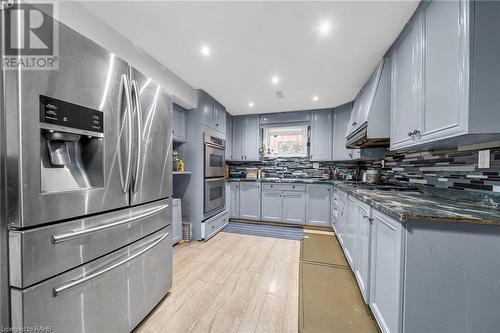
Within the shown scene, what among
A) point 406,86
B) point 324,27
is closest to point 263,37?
point 324,27

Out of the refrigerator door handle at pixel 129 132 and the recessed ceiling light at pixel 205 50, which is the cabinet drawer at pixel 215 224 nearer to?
the refrigerator door handle at pixel 129 132

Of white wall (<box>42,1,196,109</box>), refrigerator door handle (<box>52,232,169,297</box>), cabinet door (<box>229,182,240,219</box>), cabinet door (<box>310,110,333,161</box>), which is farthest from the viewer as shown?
cabinet door (<box>229,182,240,219</box>)

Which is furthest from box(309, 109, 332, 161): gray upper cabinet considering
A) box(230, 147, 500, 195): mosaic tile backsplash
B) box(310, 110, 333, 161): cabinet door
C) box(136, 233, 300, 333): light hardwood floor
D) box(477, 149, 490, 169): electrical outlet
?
box(477, 149, 490, 169): electrical outlet

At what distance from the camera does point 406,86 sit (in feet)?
5.13

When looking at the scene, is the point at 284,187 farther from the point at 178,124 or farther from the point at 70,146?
the point at 70,146

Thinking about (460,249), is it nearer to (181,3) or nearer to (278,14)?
(278,14)

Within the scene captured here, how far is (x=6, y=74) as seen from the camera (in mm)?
763

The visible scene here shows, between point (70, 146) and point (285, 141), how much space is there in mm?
3746

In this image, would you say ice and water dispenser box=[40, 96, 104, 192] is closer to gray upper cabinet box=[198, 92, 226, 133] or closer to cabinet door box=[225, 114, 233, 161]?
gray upper cabinet box=[198, 92, 226, 133]

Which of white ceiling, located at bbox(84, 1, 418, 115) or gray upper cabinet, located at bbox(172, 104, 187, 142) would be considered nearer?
white ceiling, located at bbox(84, 1, 418, 115)

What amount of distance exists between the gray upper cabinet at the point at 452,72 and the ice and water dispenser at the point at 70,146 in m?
1.99

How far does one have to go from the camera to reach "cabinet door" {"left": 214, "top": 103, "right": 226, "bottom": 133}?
332cm

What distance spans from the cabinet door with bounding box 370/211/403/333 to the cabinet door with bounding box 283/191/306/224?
86.3 inches

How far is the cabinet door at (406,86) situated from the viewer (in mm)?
1395
